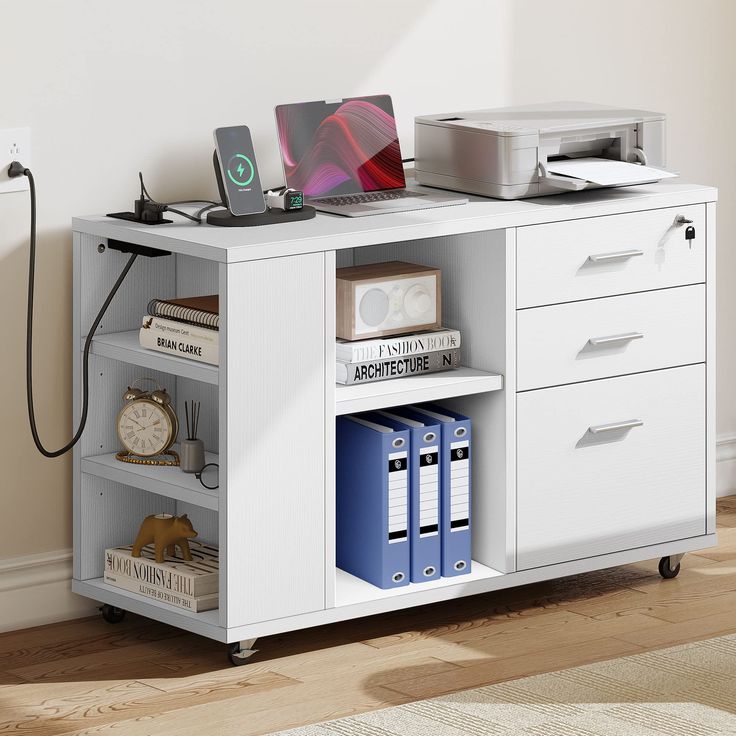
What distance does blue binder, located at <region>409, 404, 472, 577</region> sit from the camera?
112 inches

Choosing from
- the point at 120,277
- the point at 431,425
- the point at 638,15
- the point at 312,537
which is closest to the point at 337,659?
the point at 312,537

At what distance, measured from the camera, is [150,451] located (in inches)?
112

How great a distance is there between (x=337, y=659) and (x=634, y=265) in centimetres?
93

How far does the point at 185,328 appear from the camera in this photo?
2.67 metres

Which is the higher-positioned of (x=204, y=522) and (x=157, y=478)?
(x=157, y=478)

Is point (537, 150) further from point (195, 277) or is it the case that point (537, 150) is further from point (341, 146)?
point (195, 277)

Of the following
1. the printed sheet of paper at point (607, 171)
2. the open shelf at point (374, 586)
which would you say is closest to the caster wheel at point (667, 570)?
the open shelf at point (374, 586)

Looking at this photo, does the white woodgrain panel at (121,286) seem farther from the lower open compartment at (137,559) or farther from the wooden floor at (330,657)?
the wooden floor at (330,657)

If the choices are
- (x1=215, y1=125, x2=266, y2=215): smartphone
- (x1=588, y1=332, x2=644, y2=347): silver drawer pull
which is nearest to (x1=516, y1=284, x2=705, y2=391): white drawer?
(x1=588, y1=332, x2=644, y2=347): silver drawer pull

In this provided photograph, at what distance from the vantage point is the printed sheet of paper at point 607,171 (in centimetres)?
288

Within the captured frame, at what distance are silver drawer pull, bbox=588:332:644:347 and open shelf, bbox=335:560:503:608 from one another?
0.47 m

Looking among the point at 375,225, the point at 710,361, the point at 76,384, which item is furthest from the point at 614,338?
the point at 76,384

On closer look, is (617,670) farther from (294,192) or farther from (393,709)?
(294,192)

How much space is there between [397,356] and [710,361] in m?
0.69
